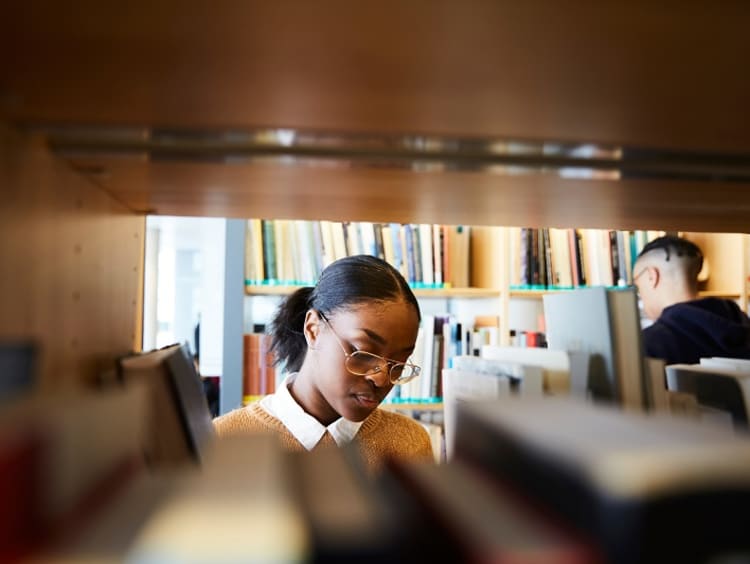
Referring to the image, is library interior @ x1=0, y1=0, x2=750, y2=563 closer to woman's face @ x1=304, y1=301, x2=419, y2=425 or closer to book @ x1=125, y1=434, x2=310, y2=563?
book @ x1=125, y1=434, x2=310, y2=563

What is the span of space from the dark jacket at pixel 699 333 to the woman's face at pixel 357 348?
0.83 meters

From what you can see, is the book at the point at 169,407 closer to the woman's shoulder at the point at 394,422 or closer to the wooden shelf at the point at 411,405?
the woman's shoulder at the point at 394,422

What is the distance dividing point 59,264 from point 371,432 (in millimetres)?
1277

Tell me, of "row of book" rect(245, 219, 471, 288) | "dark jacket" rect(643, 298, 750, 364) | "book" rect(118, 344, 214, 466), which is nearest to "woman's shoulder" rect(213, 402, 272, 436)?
"book" rect(118, 344, 214, 466)

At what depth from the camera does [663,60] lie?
450mm

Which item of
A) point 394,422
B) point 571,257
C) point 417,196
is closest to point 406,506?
point 417,196

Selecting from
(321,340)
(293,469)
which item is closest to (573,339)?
(293,469)

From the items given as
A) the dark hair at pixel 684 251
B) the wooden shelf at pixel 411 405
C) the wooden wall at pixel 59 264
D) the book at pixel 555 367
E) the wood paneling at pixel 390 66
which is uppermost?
the dark hair at pixel 684 251

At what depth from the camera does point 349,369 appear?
5.10 feet

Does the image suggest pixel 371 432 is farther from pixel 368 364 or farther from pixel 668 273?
pixel 668 273

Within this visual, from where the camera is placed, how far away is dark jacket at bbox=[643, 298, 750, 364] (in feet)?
6.18

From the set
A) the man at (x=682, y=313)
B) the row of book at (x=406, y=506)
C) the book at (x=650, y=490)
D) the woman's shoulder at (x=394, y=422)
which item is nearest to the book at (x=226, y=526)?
the row of book at (x=406, y=506)

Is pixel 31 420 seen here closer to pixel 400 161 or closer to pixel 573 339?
pixel 400 161

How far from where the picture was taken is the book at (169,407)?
1.92 feet
